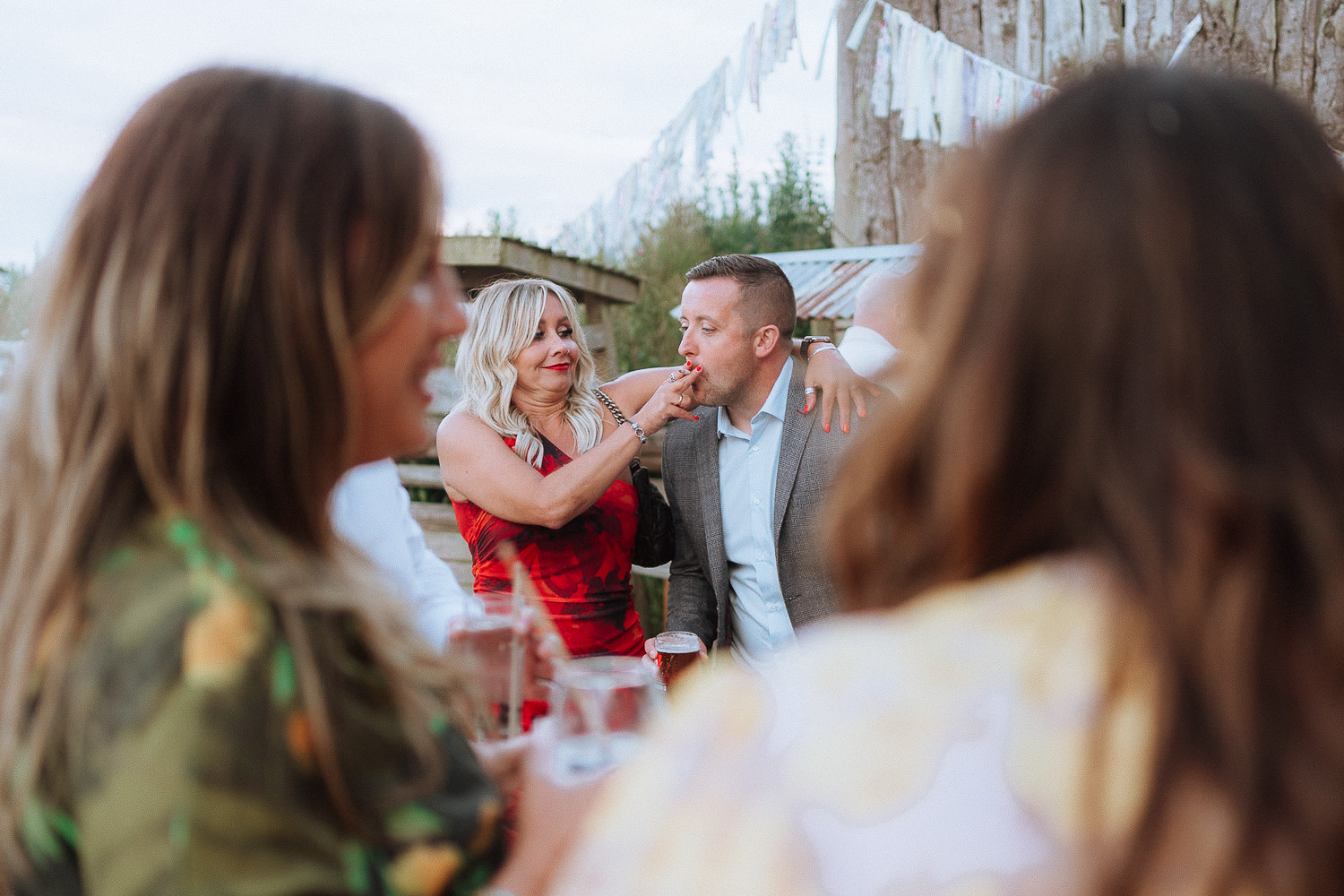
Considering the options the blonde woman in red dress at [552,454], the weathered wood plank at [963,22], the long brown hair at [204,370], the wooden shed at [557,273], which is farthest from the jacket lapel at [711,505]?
the long brown hair at [204,370]

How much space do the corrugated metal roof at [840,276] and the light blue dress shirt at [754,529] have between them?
78 centimetres

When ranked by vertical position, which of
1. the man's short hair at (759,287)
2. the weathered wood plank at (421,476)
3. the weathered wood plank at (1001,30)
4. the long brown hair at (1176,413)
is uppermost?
the weathered wood plank at (1001,30)

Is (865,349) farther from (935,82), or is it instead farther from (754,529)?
(935,82)

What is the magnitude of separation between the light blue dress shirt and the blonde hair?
1.64 ft

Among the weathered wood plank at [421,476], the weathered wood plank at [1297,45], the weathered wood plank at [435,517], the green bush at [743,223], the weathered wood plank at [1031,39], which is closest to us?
the weathered wood plank at [1297,45]

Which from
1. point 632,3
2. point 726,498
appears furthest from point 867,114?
point 632,3

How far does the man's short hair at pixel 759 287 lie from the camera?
344cm

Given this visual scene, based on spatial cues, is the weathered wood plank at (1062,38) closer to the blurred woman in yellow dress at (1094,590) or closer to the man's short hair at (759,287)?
the man's short hair at (759,287)

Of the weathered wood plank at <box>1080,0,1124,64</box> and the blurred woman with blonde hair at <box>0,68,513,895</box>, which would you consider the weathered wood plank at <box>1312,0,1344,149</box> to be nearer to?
the weathered wood plank at <box>1080,0,1124,64</box>

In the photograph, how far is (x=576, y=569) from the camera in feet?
9.80

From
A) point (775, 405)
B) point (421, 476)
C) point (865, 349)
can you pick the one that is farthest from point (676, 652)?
point (421, 476)

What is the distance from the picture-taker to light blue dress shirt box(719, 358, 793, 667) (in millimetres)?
3094

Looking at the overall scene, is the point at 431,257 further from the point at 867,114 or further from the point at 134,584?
the point at 867,114

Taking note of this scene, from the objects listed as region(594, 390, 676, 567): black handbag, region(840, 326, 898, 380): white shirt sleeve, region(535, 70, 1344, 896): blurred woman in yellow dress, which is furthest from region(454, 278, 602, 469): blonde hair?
region(535, 70, 1344, 896): blurred woman in yellow dress
